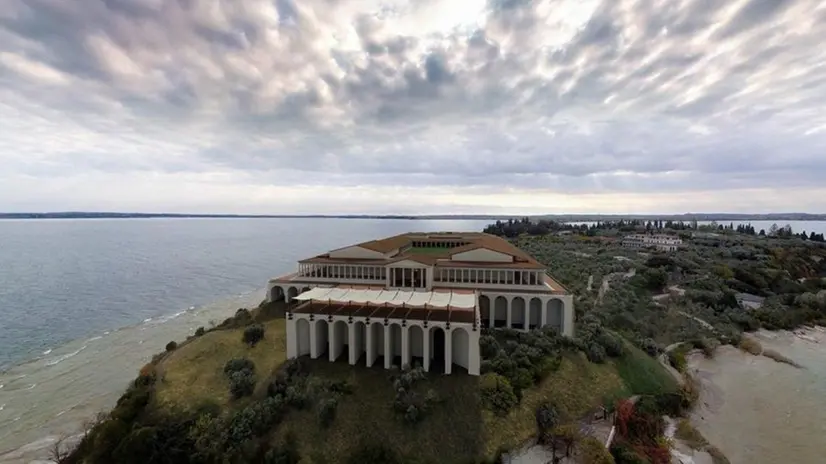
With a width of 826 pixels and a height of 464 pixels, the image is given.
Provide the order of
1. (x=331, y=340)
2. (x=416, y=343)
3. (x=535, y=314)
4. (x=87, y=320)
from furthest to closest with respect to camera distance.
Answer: (x=87, y=320) < (x=535, y=314) < (x=416, y=343) < (x=331, y=340)

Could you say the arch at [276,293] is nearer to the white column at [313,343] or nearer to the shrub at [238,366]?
the shrub at [238,366]

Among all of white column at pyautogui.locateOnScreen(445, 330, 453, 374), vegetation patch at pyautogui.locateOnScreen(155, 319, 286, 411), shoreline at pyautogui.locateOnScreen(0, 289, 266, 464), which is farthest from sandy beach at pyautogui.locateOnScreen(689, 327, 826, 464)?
shoreline at pyautogui.locateOnScreen(0, 289, 266, 464)

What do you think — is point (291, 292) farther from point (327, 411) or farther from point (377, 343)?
point (327, 411)

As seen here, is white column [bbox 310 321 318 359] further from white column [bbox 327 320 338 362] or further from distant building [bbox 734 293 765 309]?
distant building [bbox 734 293 765 309]

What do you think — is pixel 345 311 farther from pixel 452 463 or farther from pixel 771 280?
pixel 771 280

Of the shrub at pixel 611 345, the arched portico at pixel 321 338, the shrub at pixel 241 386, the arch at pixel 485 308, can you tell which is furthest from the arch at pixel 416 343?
the shrub at pixel 611 345

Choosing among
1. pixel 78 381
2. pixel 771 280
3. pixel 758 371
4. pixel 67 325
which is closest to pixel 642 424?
pixel 758 371

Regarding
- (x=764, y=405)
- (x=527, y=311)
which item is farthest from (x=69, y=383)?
(x=764, y=405)
